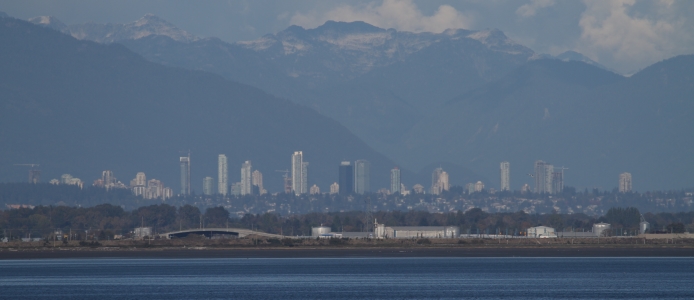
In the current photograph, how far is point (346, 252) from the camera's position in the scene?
18412cm

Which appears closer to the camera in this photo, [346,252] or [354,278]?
[354,278]

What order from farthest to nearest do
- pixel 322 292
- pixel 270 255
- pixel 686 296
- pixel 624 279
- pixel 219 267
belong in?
1. pixel 270 255
2. pixel 219 267
3. pixel 624 279
4. pixel 322 292
5. pixel 686 296

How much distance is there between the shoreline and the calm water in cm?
679

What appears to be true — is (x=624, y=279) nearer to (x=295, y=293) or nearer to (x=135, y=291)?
(x=295, y=293)

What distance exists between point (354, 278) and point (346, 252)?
60066mm

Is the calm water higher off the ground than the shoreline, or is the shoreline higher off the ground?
the shoreline

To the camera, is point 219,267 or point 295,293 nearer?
point 295,293

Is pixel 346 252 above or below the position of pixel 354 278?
above

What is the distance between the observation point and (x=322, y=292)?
106m

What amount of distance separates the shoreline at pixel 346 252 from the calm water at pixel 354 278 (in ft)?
22.3

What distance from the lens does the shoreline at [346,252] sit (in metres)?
171

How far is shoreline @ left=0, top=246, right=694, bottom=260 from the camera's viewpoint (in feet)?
562

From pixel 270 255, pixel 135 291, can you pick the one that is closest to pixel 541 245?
pixel 270 255

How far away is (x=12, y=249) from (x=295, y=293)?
9852 cm
